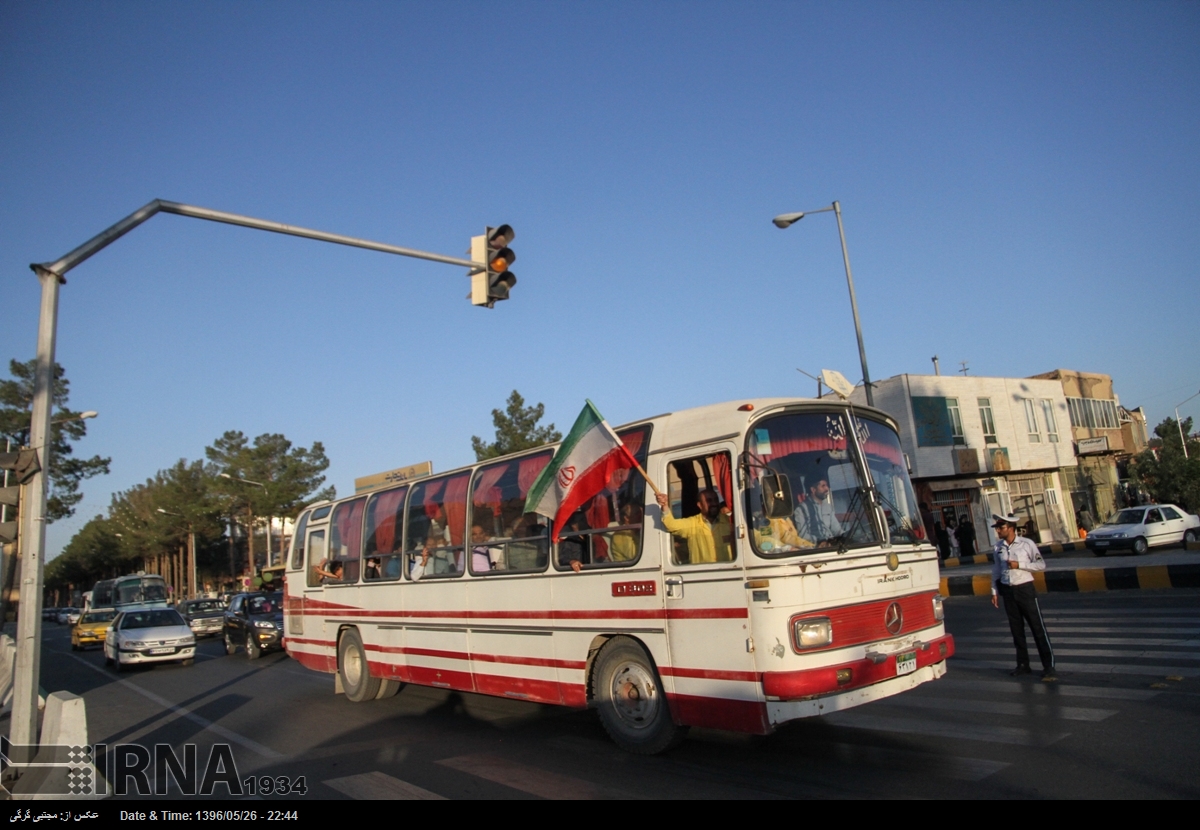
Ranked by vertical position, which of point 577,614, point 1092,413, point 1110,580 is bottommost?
point 1110,580

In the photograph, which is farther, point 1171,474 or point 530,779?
point 1171,474

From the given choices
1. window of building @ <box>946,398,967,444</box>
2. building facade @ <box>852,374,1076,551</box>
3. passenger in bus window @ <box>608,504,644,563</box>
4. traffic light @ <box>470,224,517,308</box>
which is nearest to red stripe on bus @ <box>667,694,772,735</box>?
passenger in bus window @ <box>608,504,644,563</box>

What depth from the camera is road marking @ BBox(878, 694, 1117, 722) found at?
724 centimetres

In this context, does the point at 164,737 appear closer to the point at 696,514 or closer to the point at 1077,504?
the point at 696,514

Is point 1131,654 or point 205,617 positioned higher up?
point 205,617

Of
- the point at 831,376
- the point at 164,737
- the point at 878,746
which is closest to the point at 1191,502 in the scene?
the point at 831,376

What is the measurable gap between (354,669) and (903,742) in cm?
820

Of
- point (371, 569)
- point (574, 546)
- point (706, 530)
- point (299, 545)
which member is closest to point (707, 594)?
point (706, 530)

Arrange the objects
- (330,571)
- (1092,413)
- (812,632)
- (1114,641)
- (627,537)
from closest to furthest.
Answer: (812,632), (627,537), (1114,641), (330,571), (1092,413)

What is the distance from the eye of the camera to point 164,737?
10.3 metres

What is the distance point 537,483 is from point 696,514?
6.15ft

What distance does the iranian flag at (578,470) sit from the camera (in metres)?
7.67

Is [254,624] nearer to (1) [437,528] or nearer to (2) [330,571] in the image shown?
(2) [330,571]

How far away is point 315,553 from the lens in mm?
13641
